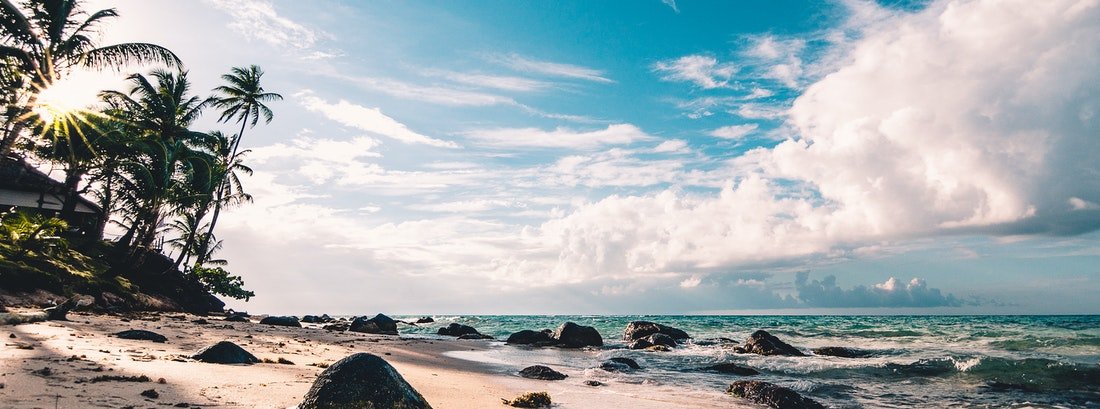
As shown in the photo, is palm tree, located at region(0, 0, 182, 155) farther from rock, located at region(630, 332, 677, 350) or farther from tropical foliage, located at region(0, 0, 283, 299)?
rock, located at region(630, 332, 677, 350)

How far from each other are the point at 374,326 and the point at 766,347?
2135cm

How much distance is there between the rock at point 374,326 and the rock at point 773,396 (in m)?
23.4

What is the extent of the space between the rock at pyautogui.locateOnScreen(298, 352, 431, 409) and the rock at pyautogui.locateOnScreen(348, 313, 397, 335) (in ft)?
83.1

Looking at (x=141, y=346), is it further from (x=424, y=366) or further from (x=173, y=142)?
(x=173, y=142)

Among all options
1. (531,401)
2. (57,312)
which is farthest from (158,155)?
(531,401)

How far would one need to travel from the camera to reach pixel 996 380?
43.0 feet

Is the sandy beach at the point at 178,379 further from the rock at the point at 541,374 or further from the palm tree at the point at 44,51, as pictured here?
the palm tree at the point at 44,51

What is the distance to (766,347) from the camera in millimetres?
20109

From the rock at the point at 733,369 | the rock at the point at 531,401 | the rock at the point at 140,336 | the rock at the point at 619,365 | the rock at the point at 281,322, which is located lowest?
the rock at the point at 733,369

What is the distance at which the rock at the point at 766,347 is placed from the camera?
65.3 feet

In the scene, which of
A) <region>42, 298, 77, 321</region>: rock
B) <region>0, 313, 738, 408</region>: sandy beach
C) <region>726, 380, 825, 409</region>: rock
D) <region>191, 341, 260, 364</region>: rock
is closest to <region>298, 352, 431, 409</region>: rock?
<region>0, 313, 738, 408</region>: sandy beach

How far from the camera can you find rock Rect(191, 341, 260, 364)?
29.4 feet

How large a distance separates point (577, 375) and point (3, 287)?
56.7 feet

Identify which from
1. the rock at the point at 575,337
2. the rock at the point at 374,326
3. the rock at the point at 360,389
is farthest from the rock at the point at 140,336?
the rock at the point at 374,326
